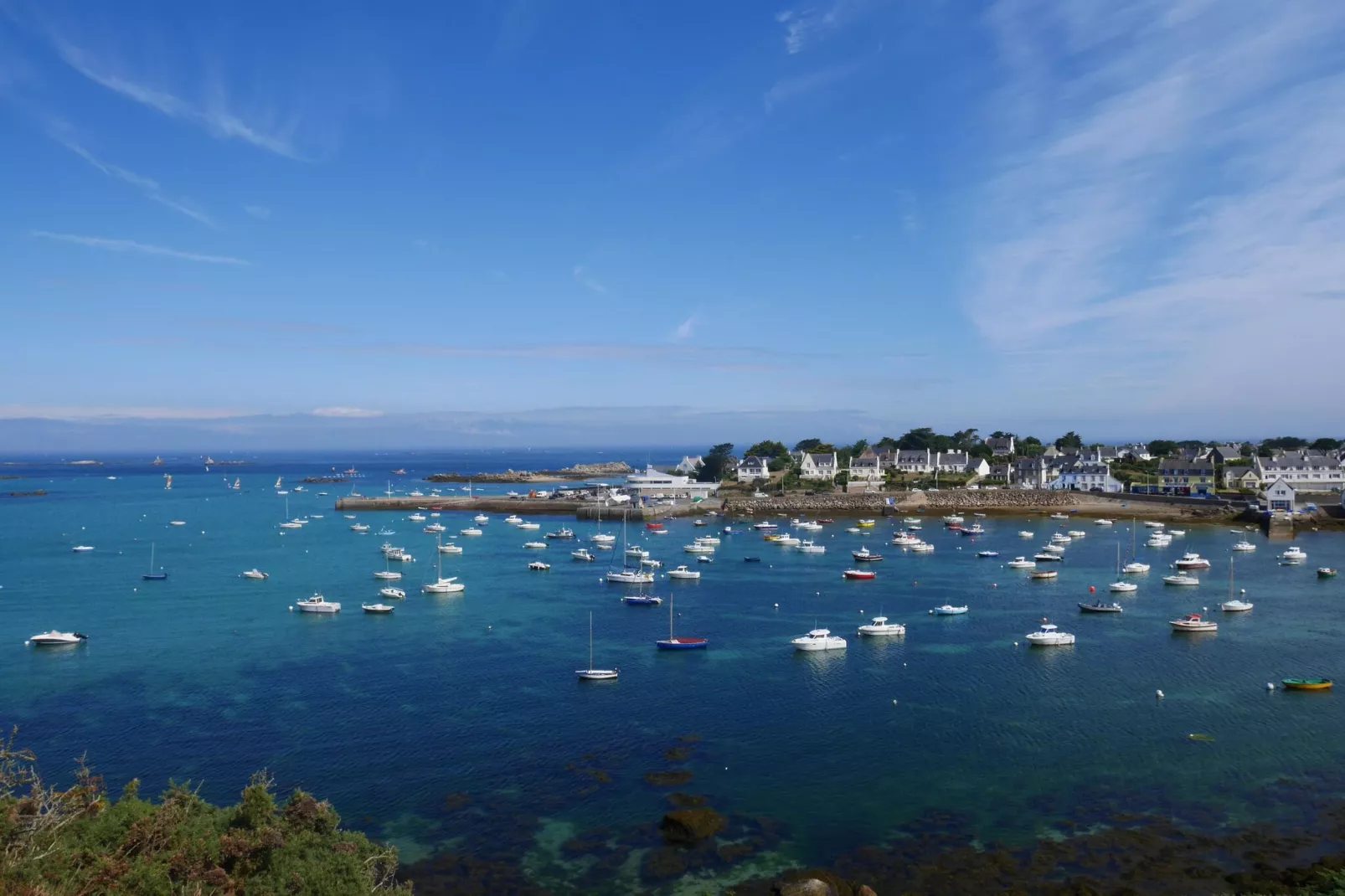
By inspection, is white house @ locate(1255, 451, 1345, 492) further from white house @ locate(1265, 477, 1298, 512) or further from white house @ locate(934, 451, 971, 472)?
white house @ locate(934, 451, 971, 472)

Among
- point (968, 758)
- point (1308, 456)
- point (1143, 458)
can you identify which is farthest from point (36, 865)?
point (1143, 458)

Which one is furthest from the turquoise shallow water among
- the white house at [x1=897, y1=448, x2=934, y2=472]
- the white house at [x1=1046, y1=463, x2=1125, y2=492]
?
the white house at [x1=897, y1=448, x2=934, y2=472]

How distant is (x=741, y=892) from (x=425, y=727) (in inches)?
521

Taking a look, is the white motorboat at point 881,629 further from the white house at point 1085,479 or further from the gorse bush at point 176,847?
the white house at point 1085,479

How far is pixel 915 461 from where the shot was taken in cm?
12269

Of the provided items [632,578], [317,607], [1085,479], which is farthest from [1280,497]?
[317,607]

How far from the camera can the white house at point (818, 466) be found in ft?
391

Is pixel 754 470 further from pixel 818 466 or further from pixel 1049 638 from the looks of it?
pixel 1049 638

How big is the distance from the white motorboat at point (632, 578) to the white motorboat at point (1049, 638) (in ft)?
72.1

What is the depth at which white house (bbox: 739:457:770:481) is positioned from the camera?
396 ft

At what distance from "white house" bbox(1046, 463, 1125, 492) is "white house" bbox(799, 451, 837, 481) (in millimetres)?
28750

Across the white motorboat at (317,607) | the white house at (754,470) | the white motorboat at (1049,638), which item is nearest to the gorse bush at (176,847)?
the white motorboat at (317,607)

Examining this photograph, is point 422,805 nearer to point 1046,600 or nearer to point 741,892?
point 741,892

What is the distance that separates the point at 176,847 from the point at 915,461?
117 m
